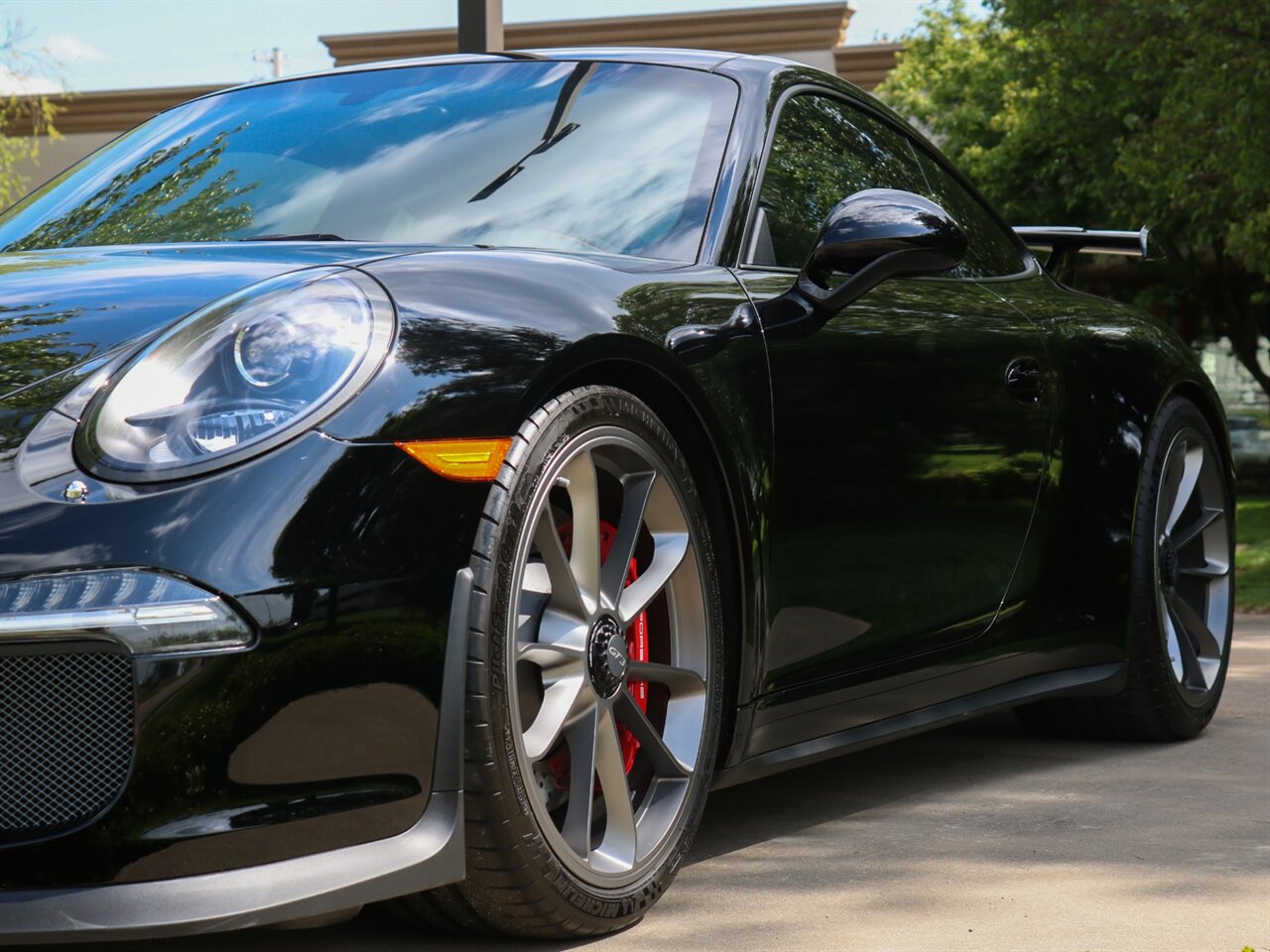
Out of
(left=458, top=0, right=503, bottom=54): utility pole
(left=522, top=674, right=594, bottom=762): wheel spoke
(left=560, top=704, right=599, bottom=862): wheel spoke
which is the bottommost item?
(left=560, top=704, right=599, bottom=862): wheel spoke

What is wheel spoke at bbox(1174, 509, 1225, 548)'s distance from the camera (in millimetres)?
4848

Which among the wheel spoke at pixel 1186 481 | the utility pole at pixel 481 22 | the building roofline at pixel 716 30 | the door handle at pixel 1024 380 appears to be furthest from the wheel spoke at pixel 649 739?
the building roofline at pixel 716 30

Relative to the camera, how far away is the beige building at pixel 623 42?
929 inches

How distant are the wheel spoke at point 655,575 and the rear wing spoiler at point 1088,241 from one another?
2.52 m

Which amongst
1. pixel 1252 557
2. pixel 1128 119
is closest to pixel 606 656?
pixel 1252 557

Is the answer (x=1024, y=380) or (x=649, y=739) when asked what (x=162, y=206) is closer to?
(x=649, y=739)

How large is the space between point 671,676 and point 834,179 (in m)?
1.40

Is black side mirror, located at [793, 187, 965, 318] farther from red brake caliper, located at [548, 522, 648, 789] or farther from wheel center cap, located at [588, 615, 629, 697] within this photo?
wheel center cap, located at [588, 615, 629, 697]

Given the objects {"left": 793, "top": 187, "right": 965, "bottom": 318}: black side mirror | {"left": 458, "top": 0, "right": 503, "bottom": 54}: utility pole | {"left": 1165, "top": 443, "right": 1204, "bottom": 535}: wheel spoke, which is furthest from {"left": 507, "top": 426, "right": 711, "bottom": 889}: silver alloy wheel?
{"left": 458, "top": 0, "right": 503, "bottom": 54}: utility pole

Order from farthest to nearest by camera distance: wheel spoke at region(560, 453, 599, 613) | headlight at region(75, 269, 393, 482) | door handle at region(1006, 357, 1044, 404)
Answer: door handle at region(1006, 357, 1044, 404)
wheel spoke at region(560, 453, 599, 613)
headlight at region(75, 269, 393, 482)

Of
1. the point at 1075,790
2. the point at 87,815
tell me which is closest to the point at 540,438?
the point at 87,815

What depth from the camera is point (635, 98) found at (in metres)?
3.56

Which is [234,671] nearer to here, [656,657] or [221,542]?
[221,542]

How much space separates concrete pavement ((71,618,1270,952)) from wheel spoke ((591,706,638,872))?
126mm
